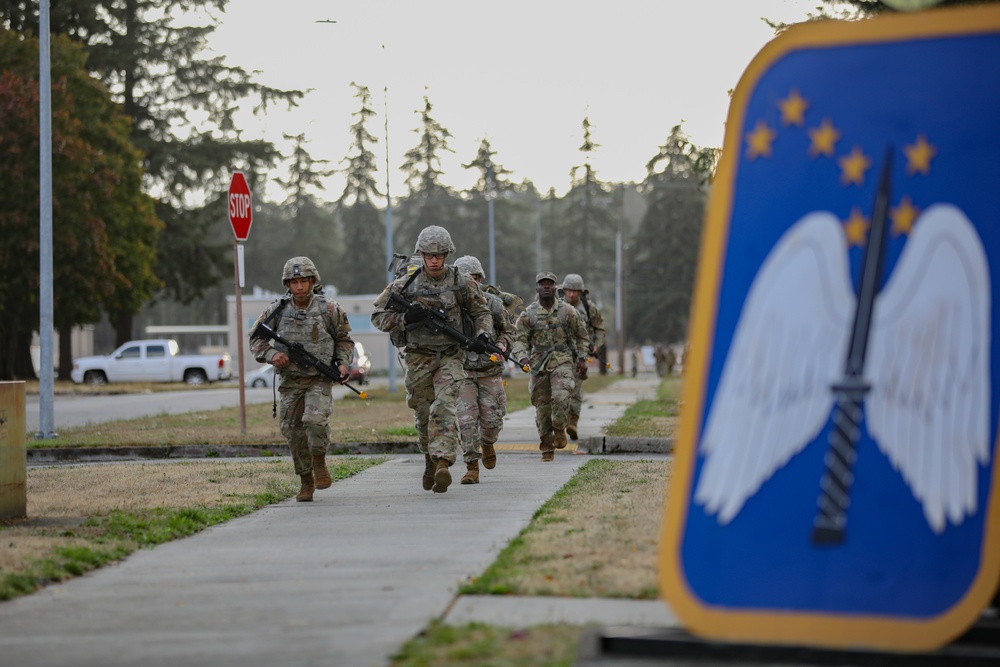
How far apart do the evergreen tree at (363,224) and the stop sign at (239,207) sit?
9480 centimetres

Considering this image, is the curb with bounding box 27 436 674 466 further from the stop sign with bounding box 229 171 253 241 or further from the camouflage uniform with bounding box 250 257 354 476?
the camouflage uniform with bounding box 250 257 354 476

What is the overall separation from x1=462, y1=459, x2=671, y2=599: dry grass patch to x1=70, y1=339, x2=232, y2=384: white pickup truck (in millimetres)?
45402

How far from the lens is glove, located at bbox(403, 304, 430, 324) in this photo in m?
11.8

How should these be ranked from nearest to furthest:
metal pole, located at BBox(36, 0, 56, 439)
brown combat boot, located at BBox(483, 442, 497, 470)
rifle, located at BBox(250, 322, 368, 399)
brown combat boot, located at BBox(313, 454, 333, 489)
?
1. rifle, located at BBox(250, 322, 368, 399)
2. brown combat boot, located at BBox(313, 454, 333, 489)
3. brown combat boot, located at BBox(483, 442, 497, 470)
4. metal pole, located at BBox(36, 0, 56, 439)

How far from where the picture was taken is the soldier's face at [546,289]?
16719 mm

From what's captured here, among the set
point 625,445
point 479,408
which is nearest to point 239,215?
point 625,445

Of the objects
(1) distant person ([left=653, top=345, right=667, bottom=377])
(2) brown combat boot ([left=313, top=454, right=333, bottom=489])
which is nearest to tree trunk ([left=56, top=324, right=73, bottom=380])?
(1) distant person ([left=653, top=345, right=667, bottom=377])

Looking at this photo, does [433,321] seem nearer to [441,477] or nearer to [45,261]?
[441,477]

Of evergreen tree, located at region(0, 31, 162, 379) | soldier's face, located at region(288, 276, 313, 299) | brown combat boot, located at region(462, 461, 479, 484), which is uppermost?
evergreen tree, located at region(0, 31, 162, 379)

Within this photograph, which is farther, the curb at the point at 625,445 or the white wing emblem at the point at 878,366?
the curb at the point at 625,445

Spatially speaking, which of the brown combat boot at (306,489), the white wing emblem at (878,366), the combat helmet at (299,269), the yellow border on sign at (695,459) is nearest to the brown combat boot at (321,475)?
the brown combat boot at (306,489)

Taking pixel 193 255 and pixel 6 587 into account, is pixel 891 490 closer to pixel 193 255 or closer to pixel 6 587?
pixel 6 587

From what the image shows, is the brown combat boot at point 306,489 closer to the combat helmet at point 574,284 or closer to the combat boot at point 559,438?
the combat boot at point 559,438

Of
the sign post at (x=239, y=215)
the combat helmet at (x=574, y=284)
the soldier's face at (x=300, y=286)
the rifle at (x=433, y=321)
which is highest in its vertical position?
the sign post at (x=239, y=215)
